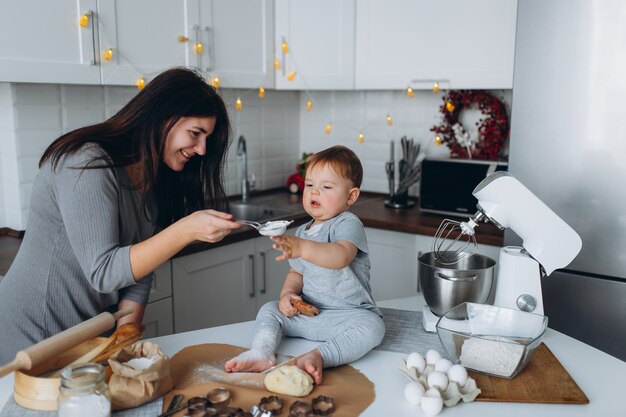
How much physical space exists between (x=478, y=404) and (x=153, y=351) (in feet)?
2.13

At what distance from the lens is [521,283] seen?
161 centimetres

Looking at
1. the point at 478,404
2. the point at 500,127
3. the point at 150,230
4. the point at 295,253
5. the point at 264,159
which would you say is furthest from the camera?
the point at 264,159

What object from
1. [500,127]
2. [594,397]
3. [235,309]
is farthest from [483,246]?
[594,397]

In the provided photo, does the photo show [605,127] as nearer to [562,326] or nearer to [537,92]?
[537,92]

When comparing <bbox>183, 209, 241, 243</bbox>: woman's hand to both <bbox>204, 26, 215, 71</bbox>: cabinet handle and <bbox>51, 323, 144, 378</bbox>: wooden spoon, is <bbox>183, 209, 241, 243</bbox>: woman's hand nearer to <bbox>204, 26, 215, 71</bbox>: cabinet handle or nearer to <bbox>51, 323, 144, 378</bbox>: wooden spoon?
<bbox>51, 323, 144, 378</bbox>: wooden spoon

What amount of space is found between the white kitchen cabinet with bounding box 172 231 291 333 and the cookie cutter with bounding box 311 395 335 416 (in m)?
1.35

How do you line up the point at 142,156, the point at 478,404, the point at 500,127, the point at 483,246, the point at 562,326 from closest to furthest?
1. the point at 478,404
2. the point at 142,156
3. the point at 562,326
4. the point at 483,246
5. the point at 500,127

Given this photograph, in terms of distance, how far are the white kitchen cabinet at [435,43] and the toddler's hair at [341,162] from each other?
129 centimetres

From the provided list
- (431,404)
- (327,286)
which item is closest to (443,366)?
(431,404)

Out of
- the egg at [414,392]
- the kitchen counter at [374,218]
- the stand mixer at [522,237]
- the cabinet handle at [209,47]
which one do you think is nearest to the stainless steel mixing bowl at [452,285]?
the stand mixer at [522,237]

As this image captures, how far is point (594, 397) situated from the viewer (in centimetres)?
126

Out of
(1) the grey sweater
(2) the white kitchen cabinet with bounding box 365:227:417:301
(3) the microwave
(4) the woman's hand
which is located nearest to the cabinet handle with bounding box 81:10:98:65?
(1) the grey sweater

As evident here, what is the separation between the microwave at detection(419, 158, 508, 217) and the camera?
282 cm

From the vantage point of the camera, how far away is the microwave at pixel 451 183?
2822mm
